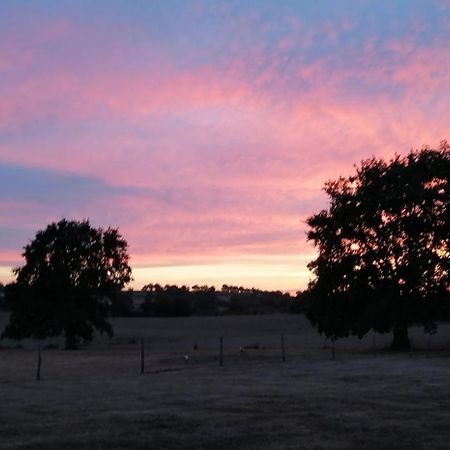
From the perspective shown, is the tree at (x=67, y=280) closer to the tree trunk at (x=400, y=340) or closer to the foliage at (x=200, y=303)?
the tree trunk at (x=400, y=340)

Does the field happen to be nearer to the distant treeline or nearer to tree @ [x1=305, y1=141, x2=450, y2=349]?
tree @ [x1=305, y1=141, x2=450, y2=349]

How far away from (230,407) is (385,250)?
2945 centimetres

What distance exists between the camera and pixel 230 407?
16359 mm

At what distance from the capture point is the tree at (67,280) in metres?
54.3

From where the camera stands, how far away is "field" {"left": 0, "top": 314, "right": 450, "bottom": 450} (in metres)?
12.3

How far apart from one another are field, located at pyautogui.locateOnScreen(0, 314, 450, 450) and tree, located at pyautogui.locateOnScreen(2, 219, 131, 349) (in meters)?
23.9

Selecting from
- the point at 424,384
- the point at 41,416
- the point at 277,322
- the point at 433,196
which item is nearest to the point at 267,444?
Result: the point at 41,416

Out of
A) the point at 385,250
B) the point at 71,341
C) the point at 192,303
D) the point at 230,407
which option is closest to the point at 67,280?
the point at 71,341

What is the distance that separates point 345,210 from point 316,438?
108 feet

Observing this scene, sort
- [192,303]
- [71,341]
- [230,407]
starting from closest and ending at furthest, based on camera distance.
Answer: [230,407], [71,341], [192,303]

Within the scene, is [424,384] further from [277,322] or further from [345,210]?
[277,322]

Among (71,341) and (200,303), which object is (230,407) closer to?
(71,341)

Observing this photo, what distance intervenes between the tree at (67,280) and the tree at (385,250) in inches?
643

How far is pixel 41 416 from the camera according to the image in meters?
15.4
